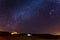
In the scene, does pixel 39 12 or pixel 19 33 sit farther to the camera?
pixel 39 12

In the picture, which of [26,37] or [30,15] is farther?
[30,15]

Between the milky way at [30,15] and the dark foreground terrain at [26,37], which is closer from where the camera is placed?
the dark foreground terrain at [26,37]

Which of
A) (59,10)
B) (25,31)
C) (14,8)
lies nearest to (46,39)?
(25,31)

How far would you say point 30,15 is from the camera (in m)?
2.96

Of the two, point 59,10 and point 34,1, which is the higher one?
point 34,1

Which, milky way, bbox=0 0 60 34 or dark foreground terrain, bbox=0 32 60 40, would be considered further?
milky way, bbox=0 0 60 34

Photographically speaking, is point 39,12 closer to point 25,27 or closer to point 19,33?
point 25,27

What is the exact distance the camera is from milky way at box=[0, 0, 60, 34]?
9.49 ft

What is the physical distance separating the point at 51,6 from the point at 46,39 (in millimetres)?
714

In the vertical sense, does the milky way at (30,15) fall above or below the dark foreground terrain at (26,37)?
above

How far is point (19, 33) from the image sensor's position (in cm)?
266

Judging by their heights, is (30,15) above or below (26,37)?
above

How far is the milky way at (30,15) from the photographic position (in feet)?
9.49

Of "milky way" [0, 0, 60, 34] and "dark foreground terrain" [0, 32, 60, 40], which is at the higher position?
"milky way" [0, 0, 60, 34]
